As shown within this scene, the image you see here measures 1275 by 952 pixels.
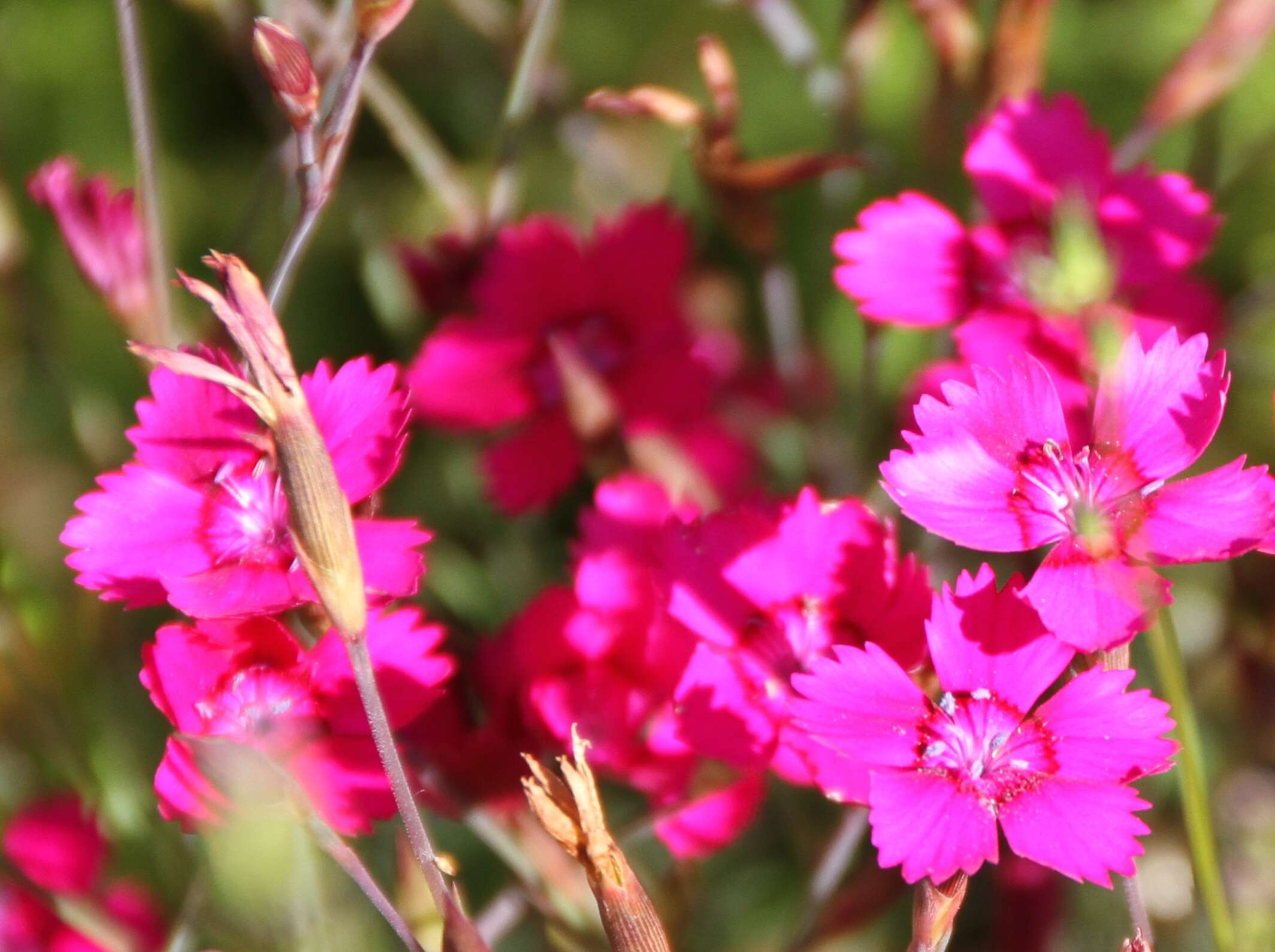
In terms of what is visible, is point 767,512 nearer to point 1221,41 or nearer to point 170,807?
point 170,807

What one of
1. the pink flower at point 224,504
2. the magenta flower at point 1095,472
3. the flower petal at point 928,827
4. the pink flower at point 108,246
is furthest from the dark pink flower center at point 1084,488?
the pink flower at point 108,246

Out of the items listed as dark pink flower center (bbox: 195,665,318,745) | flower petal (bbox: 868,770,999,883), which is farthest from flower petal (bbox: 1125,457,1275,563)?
dark pink flower center (bbox: 195,665,318,745)

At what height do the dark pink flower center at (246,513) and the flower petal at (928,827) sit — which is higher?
the dark pink flower center at (246,513)

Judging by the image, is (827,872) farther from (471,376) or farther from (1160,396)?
(471,376)

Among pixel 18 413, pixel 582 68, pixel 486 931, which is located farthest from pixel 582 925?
pixel 582 68

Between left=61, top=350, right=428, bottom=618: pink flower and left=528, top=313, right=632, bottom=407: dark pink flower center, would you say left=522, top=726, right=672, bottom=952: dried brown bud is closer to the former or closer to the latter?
left=61, top=350, right=428, bottom=618: pink flower

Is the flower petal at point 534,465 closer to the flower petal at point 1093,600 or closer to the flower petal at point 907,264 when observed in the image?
the flower petal at point 907,264
